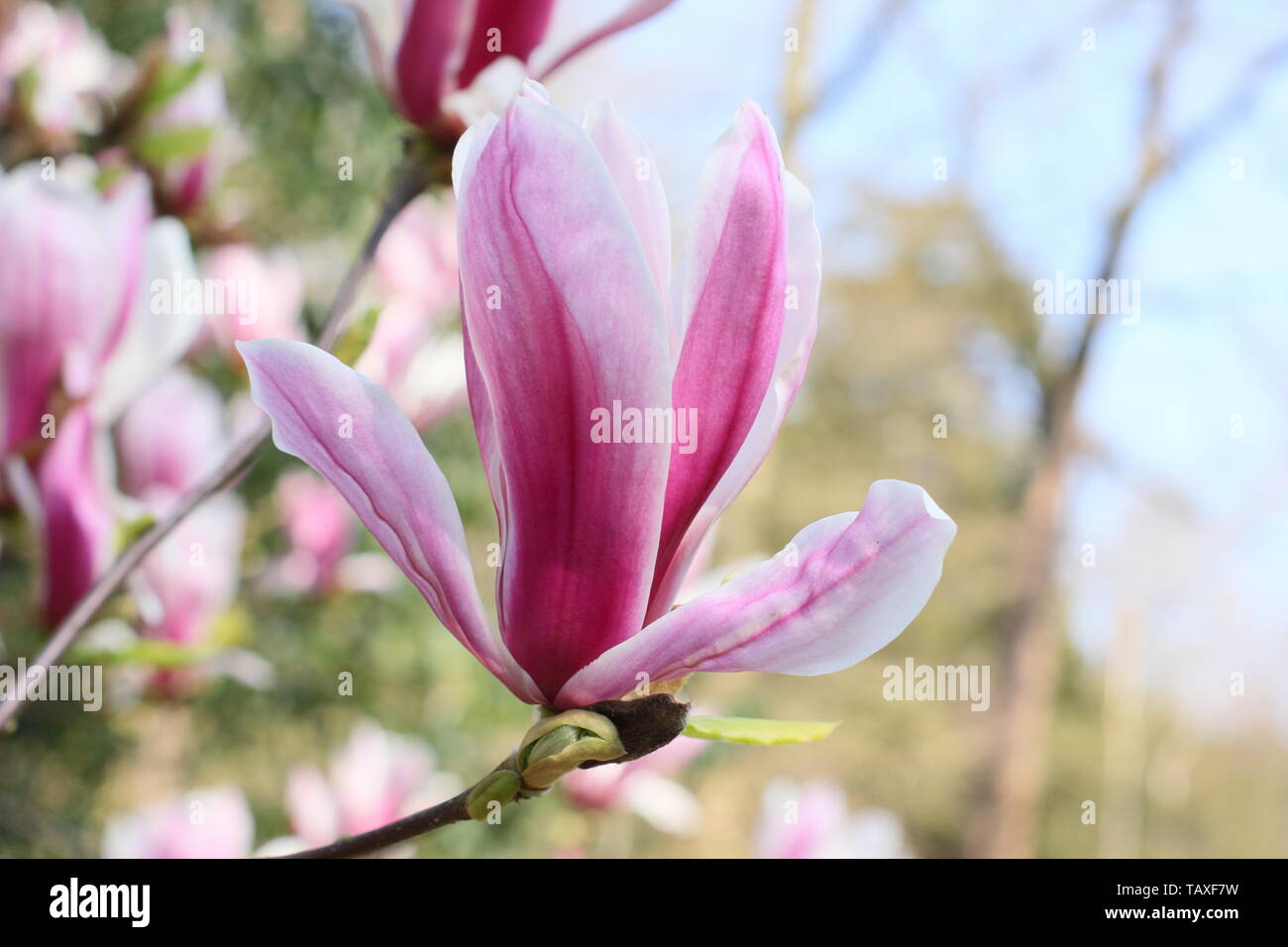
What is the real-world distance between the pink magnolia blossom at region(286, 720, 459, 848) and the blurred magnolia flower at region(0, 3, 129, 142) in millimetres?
681

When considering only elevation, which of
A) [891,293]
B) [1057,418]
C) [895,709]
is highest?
[891,293]

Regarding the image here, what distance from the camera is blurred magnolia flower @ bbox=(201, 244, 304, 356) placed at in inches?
47.0

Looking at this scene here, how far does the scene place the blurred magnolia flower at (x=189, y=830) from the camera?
875mm

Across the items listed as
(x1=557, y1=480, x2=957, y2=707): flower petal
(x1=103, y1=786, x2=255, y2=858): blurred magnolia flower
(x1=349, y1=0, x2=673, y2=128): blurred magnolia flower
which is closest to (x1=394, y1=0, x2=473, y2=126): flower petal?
(x1=349, y1=0, x2=673, y2=128): blurred magnolia flower

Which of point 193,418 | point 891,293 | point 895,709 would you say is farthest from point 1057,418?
point 193,418

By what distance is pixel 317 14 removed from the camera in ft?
8.89

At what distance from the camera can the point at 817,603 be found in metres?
0.35

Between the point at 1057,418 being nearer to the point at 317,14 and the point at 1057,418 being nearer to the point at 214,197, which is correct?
the point at 317,14

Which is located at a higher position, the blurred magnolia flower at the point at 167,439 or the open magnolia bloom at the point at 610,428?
the blurred magnolia flower at the point at 167,439

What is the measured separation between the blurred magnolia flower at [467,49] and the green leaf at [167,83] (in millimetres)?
323

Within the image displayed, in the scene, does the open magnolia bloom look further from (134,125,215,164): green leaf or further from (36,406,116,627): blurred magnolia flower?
(134,125,215,164): green leaf

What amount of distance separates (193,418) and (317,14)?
216 cm

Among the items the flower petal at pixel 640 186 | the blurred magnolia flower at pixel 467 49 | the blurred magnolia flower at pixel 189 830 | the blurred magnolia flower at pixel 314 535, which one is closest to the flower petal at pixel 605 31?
the blurred magnolia flower at pixel 467 49

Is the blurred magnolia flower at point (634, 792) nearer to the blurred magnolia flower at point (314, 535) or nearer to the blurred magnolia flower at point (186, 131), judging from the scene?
the blurred magnolia flower at point (314, 535)
